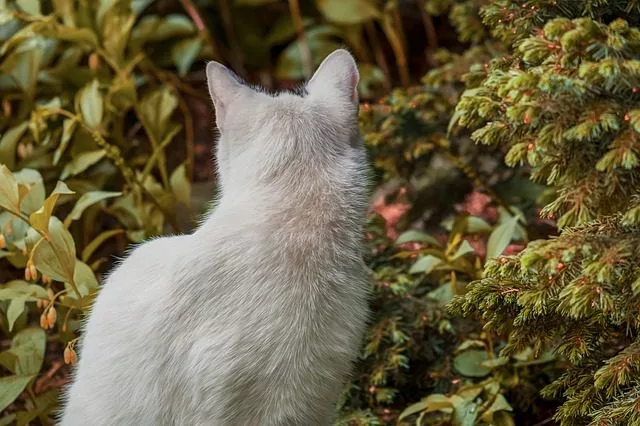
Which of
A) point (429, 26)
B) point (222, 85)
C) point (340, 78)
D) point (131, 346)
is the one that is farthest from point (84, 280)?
point (429, 26)

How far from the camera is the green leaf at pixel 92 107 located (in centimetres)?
A: 206

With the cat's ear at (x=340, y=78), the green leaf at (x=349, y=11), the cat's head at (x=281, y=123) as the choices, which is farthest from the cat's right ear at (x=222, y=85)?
the green leaf at (x=349, y=11)

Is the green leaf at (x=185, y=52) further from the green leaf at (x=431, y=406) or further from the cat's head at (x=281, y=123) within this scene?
the green leaf at (x=431, y=406)

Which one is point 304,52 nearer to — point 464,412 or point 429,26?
point 429,26

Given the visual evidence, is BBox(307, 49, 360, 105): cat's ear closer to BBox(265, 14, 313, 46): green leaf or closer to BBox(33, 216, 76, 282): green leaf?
BBox(33, 216, 76, 282): green leaf

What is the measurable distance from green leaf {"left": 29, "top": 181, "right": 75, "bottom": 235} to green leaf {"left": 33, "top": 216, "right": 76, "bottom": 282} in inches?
1.4

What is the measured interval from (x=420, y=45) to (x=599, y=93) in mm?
2086

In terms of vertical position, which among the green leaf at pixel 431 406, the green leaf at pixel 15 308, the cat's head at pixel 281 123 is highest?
the cat's head at pixel 281 123

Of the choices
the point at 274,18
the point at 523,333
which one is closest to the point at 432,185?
the point at 523,333

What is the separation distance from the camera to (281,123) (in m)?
1.41

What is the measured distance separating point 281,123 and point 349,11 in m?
1.50

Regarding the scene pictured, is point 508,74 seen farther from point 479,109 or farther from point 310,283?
point 310,283

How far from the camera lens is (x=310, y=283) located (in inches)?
52.7

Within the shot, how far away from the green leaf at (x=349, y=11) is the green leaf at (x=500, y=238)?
1202 millimetres
